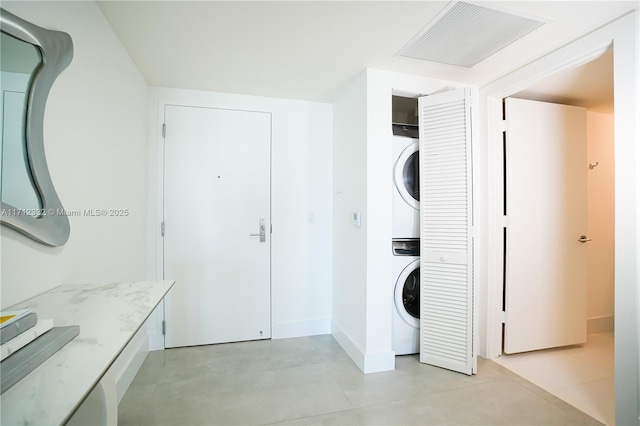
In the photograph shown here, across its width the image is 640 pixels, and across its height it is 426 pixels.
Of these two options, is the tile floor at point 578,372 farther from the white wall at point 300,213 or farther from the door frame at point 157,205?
the door frame at point 157,205

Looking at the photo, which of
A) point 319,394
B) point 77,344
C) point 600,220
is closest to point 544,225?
point 600,220

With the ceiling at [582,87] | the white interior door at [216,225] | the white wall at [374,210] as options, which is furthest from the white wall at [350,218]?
the ceiling at [582,87]

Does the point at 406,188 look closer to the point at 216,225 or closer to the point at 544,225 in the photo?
the point at 544,225

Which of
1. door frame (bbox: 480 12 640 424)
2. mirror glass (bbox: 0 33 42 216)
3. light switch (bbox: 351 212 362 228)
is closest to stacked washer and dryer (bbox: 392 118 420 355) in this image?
light switch (bbox: 351 212 362 228)

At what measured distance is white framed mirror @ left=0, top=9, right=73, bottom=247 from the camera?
2.75ft

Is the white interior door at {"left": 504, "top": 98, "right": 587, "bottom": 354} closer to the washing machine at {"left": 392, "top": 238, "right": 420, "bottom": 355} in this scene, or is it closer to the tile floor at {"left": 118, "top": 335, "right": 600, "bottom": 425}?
the tile floor at {"left": 118, "top": 335, "right": 600, "bottom": 425}

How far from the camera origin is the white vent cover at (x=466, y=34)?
55.6 inches

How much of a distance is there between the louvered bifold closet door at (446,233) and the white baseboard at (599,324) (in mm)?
1801

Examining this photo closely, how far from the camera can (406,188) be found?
2.22 m

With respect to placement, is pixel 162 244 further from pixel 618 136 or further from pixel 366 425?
pixel 618 136

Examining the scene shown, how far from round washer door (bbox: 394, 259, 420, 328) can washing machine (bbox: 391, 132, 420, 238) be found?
30cm

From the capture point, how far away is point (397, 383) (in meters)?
1.84

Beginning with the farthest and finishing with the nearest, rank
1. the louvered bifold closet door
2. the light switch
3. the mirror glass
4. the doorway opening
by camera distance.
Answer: the light switch → the louvered bifold closet door → the doorway opening → the mirror glass

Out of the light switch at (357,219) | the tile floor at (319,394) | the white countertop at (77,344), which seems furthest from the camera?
the light switch at (357,219)
